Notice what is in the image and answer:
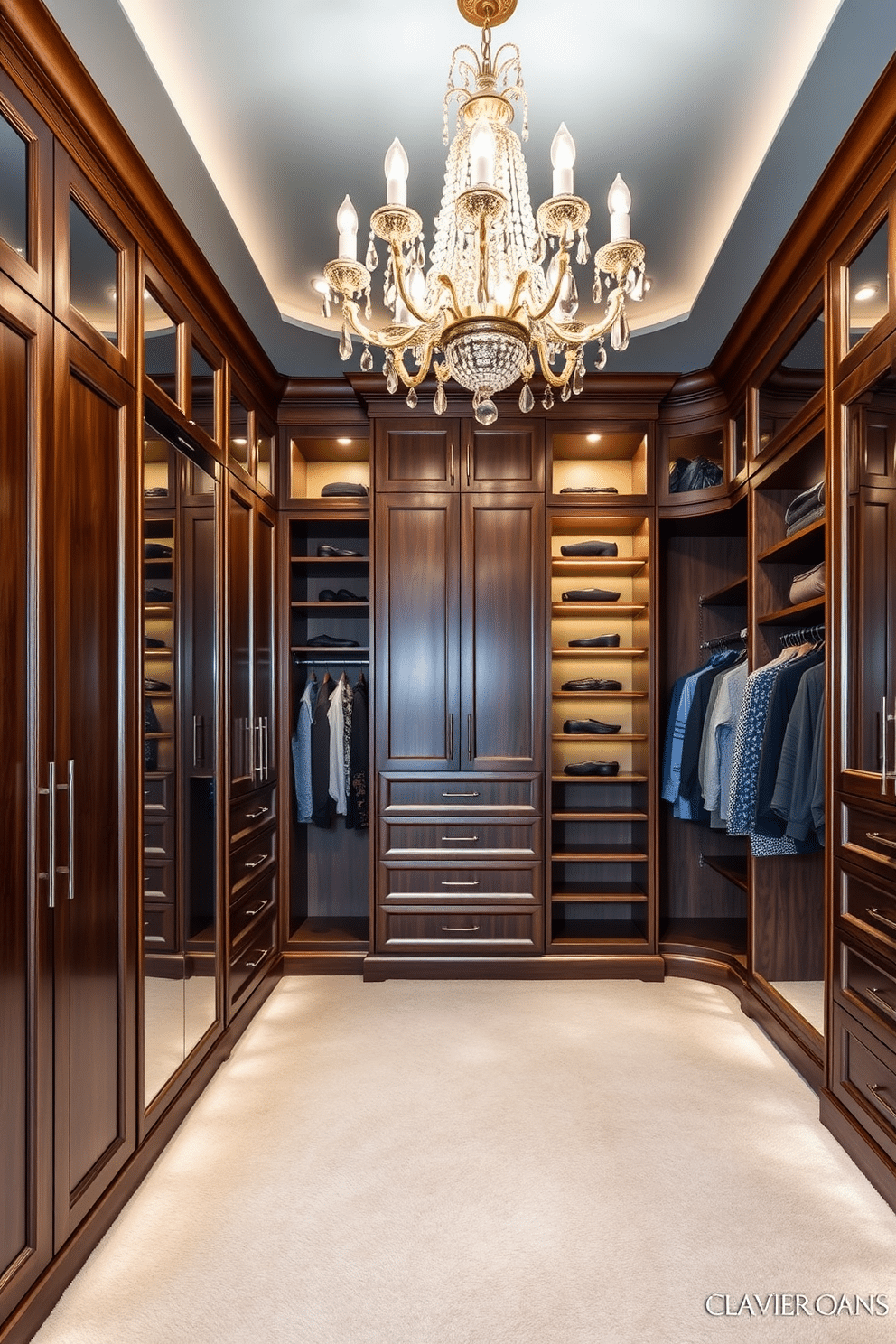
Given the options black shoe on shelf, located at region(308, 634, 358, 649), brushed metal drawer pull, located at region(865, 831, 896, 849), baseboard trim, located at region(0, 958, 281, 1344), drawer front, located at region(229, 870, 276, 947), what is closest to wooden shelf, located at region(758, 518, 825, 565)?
brushed metal drawer pull, located at region(865, 831, 896, 849)

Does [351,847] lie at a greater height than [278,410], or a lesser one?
lesser

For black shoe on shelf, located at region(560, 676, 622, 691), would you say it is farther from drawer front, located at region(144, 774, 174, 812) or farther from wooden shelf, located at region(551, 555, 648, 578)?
drawer front, located at region(144, 774, 174, 812)

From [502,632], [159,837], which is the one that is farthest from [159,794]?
[502,632]

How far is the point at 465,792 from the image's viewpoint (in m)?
4.05

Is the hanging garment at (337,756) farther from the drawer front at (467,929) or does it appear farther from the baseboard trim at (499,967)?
the baseboard trim at (499,967)

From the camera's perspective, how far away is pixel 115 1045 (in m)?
2.18

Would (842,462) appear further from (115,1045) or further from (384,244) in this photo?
(115,1045)

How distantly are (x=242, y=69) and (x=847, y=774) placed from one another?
2651 mm

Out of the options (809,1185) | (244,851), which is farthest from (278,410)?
(809,1185)

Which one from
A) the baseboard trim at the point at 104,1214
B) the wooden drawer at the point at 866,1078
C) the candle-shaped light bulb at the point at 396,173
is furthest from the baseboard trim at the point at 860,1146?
the candle-shaped light bulb at the point at 396,173

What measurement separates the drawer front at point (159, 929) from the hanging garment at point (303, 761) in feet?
5.50

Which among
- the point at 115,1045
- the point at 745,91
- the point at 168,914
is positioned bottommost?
the point at 115,1045

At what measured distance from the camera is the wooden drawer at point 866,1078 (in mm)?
2197

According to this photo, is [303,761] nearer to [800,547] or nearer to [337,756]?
[337,756]
